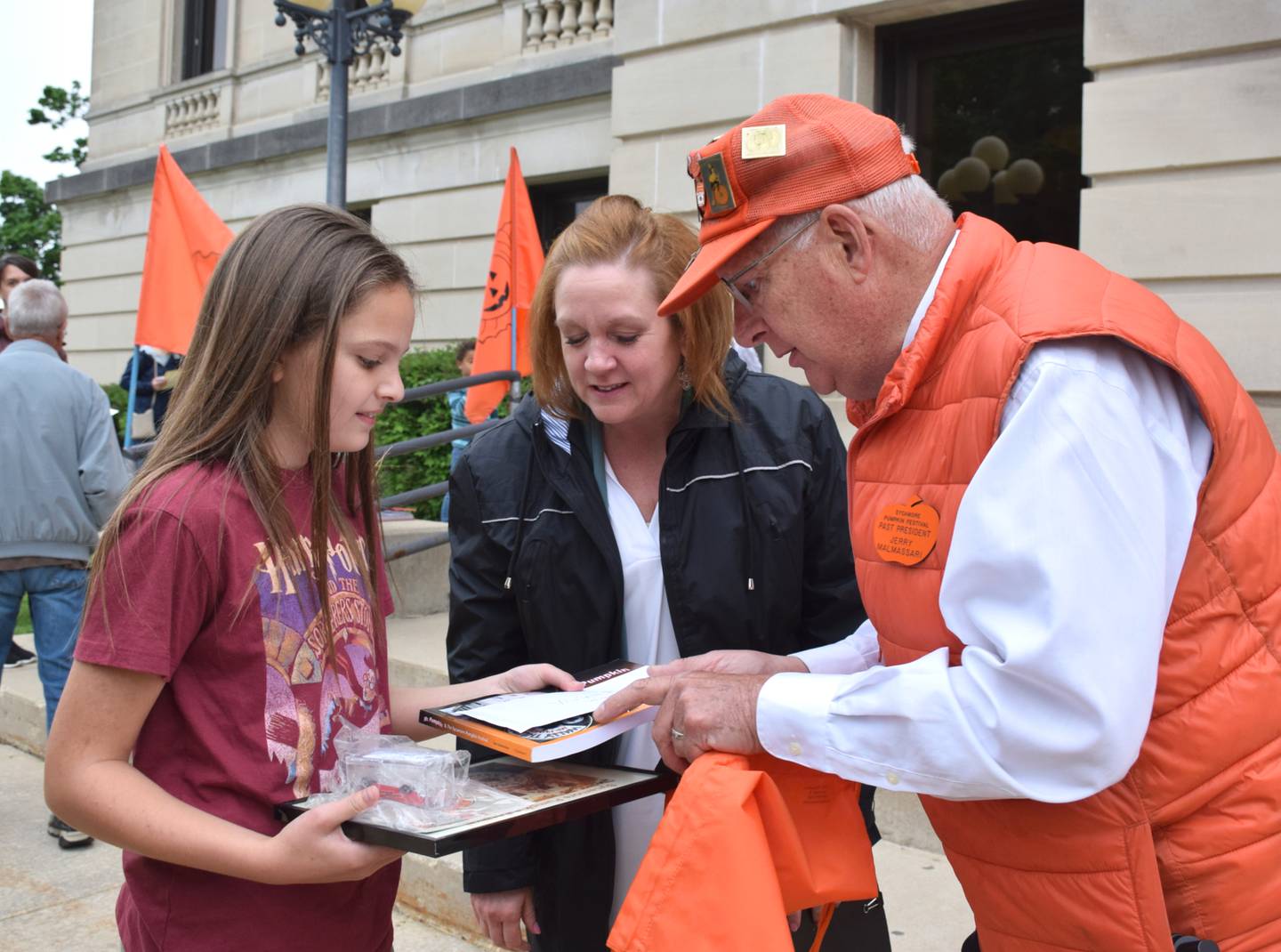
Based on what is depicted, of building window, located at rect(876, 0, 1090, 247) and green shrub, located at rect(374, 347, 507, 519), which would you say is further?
green shrub, located at rect(374, 347, 507, 519)

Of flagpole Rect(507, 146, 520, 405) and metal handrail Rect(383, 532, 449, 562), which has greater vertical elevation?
flagpole Rect(507, 146, 520, 405)

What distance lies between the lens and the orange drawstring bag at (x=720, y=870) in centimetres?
160

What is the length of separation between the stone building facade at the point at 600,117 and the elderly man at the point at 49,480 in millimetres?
3055

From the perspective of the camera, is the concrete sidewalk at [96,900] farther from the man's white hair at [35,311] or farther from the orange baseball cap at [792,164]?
the orange baseball cap at [792,164]

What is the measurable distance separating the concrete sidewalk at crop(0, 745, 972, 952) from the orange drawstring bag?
6.67ft

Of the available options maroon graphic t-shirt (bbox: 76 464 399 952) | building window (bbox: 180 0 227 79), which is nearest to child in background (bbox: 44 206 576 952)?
maroon graphic t-shirt (bbox: 76 464 399 952)

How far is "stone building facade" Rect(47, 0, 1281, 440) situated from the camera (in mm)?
6164

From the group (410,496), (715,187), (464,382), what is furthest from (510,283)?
(715,187)

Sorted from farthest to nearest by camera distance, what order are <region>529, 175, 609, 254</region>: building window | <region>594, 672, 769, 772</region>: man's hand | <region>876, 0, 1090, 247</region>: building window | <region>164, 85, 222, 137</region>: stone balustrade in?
<region>164, 85, 222, 137</region>: stone balustrade, <region>529, 175, 609, 254</region>: building window, <region>876, 0, 1090, 247</region>: building window, <region>594, 672, 769, 772</region>: man's hand

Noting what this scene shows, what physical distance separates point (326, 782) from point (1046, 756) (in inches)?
41.5

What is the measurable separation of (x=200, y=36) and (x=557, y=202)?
8171 mm

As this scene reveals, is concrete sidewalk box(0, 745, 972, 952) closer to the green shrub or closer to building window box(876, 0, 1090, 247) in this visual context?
building window box(876, 0, 1090, 247)

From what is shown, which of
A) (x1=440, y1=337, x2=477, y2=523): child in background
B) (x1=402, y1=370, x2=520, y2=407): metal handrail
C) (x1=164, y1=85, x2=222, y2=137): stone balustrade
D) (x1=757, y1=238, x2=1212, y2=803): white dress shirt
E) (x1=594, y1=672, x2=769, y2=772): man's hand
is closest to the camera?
(x1=757, y1=238, x2=1212, y2=803): white dress shirt

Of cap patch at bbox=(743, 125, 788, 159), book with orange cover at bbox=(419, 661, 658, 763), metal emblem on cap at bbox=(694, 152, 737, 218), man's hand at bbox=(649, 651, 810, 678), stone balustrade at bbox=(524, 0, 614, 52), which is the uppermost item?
stone balustrade at bbox=(524, 0, 614, 52)
